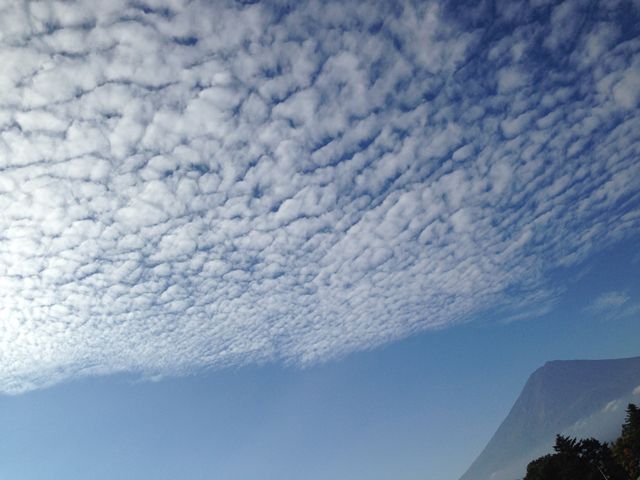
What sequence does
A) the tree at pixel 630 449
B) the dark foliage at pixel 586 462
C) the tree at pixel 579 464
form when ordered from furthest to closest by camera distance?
the tree at pixel 579 464, the dark foliage at pixel 586 462, the tree at pixel 630 449

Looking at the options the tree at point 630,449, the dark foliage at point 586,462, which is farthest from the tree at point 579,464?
the tree at point 630,449

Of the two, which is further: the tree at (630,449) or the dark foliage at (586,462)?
the dark foliage at (586,462)

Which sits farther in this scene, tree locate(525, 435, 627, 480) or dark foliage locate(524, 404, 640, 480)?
tree locate(525, 435, 627, 480)

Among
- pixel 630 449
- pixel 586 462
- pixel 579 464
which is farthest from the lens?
pixel 586 462

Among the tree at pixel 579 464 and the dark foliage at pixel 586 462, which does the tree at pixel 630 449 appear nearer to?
the dark foliage at pixel 586 462

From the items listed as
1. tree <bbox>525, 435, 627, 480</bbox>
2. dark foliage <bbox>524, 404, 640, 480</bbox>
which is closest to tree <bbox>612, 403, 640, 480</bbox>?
dark foliage <bbox>524, 404, 640, 480</bbox>

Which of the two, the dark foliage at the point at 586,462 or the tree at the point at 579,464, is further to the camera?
the tree at the point at 579,464

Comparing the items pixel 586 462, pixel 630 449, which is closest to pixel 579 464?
pixel 586 462

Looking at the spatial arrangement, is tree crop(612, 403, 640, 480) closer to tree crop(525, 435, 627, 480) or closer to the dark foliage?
the dark foliage

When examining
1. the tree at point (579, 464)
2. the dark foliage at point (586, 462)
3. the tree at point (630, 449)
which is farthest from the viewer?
the tree at point (579, 464)

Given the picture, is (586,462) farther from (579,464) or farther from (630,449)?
(630,449)

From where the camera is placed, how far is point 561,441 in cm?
5028

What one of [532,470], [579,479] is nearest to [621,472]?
[579,479]

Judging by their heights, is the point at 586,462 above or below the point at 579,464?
below
